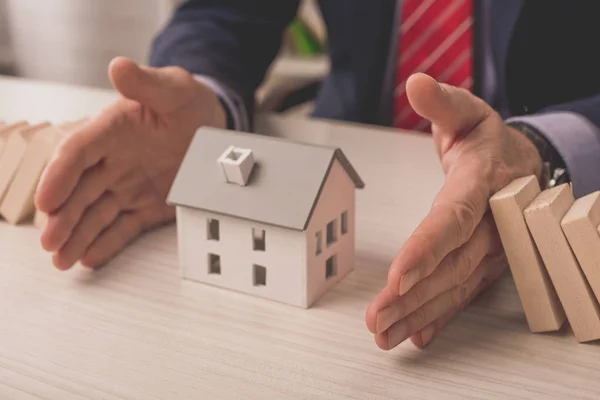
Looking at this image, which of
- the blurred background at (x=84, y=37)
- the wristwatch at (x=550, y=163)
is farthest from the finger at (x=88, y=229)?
the blurred background at (x=84, y=37)

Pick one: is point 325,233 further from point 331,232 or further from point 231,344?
point 231,344

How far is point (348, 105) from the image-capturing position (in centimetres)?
137

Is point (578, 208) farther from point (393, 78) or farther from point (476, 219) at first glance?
point (393, 78)

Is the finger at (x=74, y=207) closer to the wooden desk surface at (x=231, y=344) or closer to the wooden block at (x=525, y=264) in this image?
the wooden desk surface at (x=231, y=344)

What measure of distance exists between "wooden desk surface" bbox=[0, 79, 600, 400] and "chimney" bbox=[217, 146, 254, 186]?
0.38 ft

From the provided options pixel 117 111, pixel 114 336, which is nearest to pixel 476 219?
pixel 114 336

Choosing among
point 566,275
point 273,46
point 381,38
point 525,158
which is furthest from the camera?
point 273,46

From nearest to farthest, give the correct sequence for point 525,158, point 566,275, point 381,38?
point 566,275 < point 525,158 < point 381,38

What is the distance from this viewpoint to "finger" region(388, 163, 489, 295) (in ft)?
2.03

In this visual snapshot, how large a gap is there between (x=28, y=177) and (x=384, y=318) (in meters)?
0.48

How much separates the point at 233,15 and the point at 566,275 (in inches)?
33.3

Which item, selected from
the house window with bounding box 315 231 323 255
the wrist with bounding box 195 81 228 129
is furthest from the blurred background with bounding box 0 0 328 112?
the house window with bounding box 315 231 323 255

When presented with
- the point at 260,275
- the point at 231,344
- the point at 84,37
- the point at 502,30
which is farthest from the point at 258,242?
the point at 84,37

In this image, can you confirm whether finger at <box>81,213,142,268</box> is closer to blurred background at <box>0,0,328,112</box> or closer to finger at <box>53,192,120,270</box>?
finger at <box>53,192,120,270</box>
